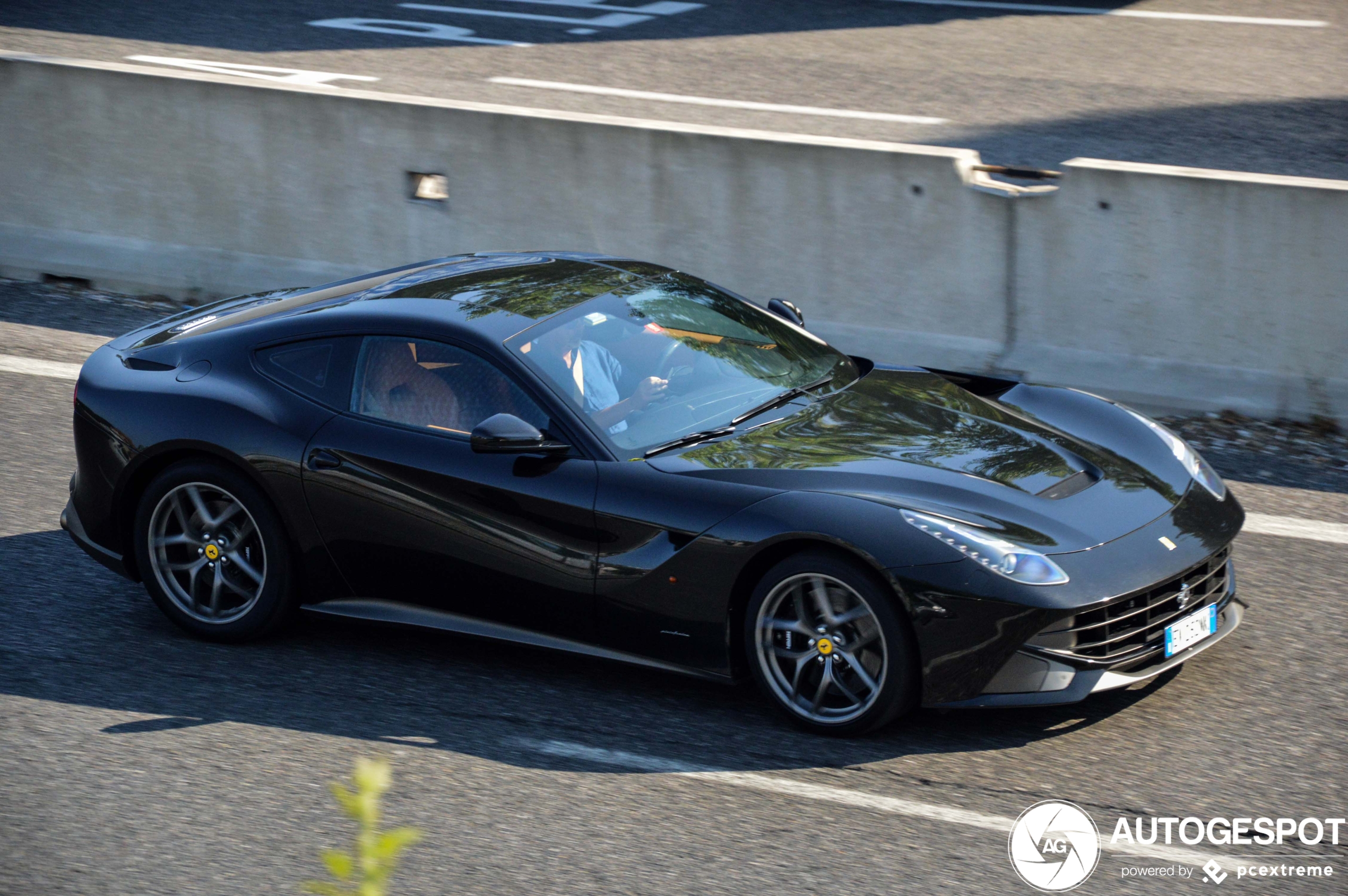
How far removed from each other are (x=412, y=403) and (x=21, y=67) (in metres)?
6.29

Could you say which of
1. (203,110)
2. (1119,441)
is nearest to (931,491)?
(1119,441)

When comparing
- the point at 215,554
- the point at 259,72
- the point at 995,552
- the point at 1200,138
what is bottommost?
the point at 215,554

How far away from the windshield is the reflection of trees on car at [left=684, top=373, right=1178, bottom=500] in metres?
0.20

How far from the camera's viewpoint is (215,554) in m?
5.82

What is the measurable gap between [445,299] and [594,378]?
813 millimetres

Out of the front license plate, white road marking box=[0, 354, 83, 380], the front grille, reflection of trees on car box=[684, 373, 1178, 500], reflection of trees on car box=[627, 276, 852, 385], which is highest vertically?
reflection of trees on car box=[627, 276, 852, 385]

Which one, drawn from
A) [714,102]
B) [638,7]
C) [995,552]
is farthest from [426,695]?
[638,7]

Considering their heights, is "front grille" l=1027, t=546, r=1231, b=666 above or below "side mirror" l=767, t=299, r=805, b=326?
below

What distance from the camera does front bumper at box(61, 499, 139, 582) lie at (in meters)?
5.99

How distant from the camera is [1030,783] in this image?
15.0ft

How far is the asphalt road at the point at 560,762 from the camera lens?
4215 mm

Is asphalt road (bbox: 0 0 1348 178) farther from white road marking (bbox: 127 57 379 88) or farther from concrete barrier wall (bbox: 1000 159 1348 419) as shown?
concrete barrier wall (bbox: 1000 159 1348 419)

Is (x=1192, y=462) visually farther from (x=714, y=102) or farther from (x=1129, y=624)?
(x=714, y=102)

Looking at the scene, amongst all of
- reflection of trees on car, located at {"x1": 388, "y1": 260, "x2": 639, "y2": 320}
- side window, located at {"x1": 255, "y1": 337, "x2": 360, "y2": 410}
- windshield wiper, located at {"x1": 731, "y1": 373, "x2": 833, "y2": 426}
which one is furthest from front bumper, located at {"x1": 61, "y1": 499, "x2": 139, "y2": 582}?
windshield wiper, located at {"x1": 731, "y1": 373, "x2": 833, "y2": 426}
